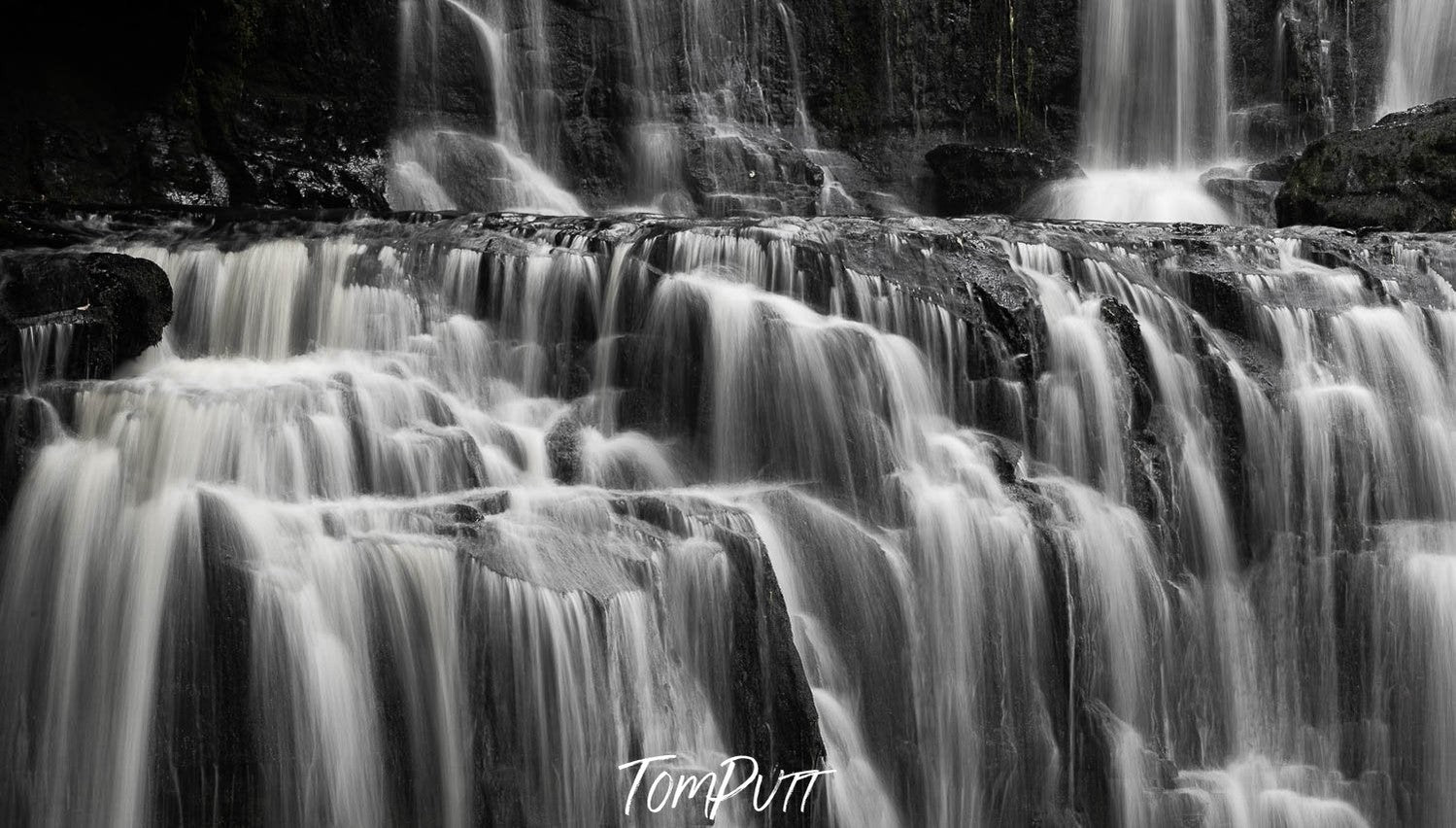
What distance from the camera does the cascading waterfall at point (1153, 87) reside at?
18516mm

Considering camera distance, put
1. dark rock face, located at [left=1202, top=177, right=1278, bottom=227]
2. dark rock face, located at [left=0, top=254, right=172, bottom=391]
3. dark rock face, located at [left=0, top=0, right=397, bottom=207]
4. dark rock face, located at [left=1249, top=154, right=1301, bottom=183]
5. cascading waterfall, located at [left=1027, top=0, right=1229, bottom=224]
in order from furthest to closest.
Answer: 1. cascading waterfall, located at [left=1027, top=0, right=1229, bottom=224]
2. dark rock face, located at [left=1249, top=154, right=1301, bottom=183]
3. dark rock face, located at [left=1202, top=177, right=1278, bottom=227]
4. dark rock face, located at [left=0, top=0, right=397, bottom=207]
5. dark rock face, located at [left=0, top=254, right=172, bottom=391]

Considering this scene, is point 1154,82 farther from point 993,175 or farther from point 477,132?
point 477,132

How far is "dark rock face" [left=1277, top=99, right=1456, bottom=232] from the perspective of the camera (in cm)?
1352

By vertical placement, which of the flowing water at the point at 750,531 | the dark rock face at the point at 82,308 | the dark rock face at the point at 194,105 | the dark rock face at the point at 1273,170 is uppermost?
the dark rock face at the point at 194,105

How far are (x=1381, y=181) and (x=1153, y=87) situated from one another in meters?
5.51

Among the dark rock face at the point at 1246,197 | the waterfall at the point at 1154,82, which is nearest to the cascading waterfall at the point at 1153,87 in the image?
the waterfall at the point at 1154,82

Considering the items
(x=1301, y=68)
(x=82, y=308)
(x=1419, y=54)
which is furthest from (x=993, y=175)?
(x=82, y=308)

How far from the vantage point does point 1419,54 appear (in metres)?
19.2

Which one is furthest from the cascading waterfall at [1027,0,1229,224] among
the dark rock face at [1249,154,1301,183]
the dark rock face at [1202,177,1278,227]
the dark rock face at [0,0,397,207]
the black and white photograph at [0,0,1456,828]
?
the dark rock face at [0,0,397,207]

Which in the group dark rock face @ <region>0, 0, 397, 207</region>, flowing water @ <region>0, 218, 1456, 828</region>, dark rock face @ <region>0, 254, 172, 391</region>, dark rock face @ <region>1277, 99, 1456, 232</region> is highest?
dark rock face @ <region>0, 0, 397, 207</region>

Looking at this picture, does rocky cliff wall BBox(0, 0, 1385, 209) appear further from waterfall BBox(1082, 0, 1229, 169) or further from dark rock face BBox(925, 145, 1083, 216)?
dark rock face BBox(925, 145, 1083, 216)

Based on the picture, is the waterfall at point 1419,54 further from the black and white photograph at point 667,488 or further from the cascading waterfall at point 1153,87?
the black and white photograph at point 667,488

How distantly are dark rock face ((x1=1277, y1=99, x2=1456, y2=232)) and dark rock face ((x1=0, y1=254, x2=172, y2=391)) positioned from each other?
406 inches

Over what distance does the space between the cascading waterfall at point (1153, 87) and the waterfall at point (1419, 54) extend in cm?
228
